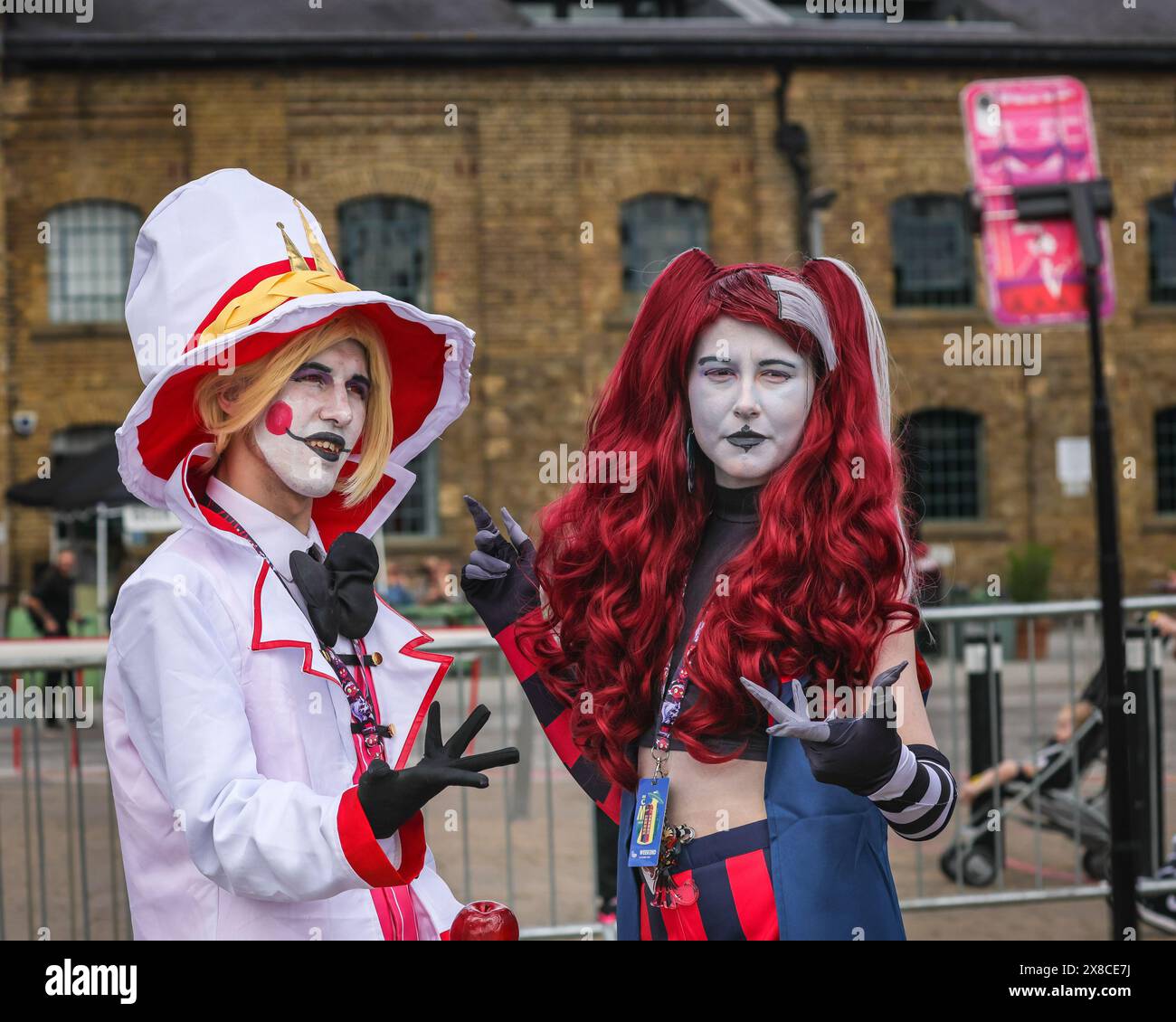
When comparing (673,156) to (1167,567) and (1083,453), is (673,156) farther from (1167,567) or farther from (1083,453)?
(1167,567)

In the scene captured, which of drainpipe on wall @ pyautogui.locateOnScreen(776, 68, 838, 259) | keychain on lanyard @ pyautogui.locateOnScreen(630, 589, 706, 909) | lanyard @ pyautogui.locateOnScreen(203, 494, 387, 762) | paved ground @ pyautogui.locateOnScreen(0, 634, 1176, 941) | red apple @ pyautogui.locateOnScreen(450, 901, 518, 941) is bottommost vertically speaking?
paved ground @ pyautogui.locateOnScreen(0, 634, 1176, 941)

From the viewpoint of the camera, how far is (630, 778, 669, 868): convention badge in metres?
2.52

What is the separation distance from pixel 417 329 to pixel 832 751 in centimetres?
115

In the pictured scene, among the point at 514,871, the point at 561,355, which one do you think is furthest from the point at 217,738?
the point at 561,355

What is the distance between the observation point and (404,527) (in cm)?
2166

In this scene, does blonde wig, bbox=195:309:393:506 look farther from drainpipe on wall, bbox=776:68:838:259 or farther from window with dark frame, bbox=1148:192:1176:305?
window with dark frame, bbox=1148:192:1176:305

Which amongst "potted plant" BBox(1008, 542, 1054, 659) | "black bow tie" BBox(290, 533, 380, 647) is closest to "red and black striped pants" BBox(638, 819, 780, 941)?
"black bow tie" BBox(290, 533, 380, 647)

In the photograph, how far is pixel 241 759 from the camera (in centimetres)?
233

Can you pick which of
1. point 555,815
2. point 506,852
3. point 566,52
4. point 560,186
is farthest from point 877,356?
point 566,52

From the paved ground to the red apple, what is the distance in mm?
1881

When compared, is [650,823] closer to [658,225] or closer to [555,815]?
[555,815]

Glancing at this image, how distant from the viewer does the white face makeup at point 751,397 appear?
2.66m

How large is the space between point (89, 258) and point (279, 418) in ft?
65.1

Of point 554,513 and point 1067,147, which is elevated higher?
point 1067,147
